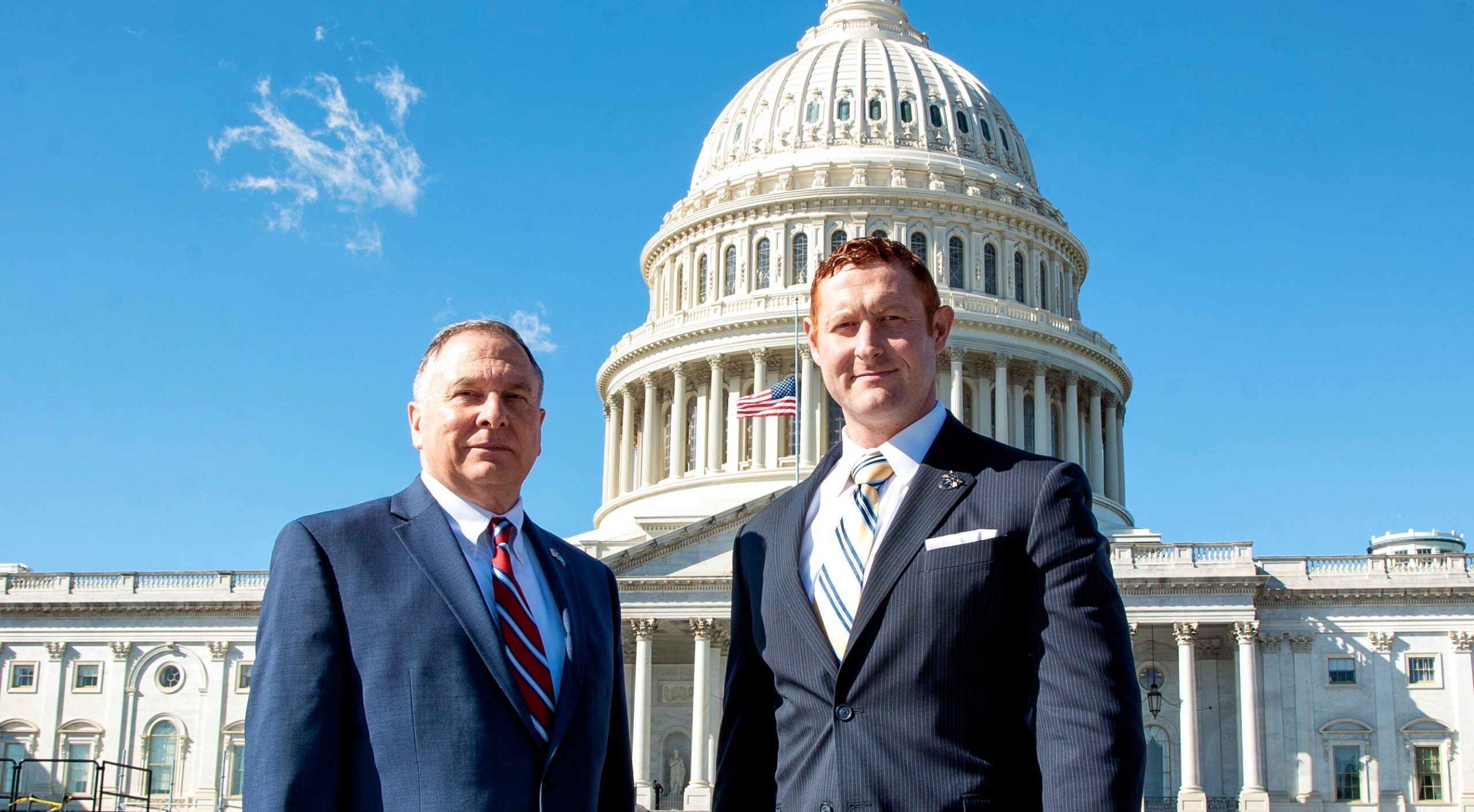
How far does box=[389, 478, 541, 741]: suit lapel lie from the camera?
680 centimetres

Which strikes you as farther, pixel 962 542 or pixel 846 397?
pixel 846 397

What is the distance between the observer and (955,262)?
77188 mm

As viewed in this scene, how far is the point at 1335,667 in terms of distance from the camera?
185 ft

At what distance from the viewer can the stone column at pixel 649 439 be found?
75.4 metres

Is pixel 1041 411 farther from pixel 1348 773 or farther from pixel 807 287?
pixel 1348 773

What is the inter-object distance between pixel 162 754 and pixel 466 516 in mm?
59136

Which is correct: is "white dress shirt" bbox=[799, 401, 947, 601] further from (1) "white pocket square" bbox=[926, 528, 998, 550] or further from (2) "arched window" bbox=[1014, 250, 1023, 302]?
(2) "arched window" bbox=[1014, 250, 1023, 302]

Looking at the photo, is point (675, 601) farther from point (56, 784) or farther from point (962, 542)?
point (962, 542)

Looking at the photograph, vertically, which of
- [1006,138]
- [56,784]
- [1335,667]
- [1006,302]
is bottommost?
[56,784]

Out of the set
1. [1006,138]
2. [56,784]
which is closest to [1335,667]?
[1006,138]

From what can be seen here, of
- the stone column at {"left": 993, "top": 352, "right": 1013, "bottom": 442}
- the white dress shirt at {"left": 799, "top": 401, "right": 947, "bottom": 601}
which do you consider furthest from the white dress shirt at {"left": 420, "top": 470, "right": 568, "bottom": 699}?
the stone column at {"left": 993, "top": 352, "right": 1013, "bottom": 442}

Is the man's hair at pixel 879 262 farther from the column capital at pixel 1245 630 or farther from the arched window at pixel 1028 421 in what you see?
the arched window at pixel 1028 421

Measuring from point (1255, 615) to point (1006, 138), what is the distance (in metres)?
35.7

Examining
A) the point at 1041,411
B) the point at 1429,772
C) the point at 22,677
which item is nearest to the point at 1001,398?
the point at 1041,411
